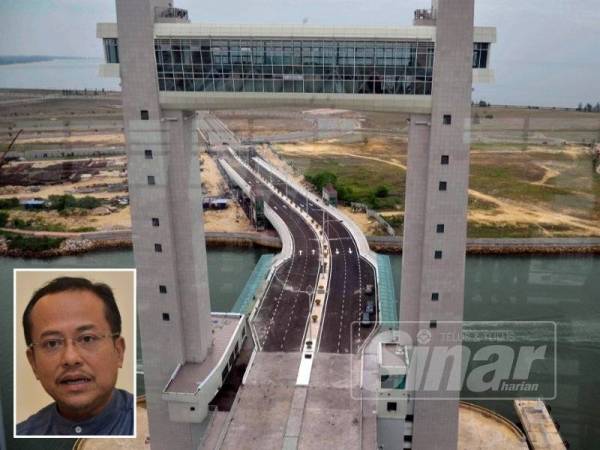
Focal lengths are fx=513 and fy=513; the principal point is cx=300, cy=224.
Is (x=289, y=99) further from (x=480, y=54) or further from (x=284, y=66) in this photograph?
(x=480, y=54)

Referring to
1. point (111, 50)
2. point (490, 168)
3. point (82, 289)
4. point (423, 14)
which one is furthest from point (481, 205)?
point (82, 289)

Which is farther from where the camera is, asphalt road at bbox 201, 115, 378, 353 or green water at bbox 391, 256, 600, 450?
green water at bbox 391, 256, 600, 450

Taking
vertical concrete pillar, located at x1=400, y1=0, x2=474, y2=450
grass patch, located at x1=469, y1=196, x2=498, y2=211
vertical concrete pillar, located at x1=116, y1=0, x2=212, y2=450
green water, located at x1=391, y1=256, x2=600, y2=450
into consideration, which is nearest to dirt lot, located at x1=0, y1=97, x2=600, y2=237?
grass patch, located at x1=469, y1=196, x2=498, y2=211

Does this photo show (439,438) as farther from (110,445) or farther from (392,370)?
(110,445)

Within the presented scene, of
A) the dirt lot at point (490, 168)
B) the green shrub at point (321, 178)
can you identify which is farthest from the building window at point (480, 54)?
the green shrub at point (321, 178)

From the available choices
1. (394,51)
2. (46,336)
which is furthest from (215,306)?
(394,51)

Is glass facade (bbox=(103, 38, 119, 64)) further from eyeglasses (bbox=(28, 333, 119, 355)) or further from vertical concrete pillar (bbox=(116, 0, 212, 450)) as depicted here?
eyeglasses (bbox=(28, 333, 119, 355))
